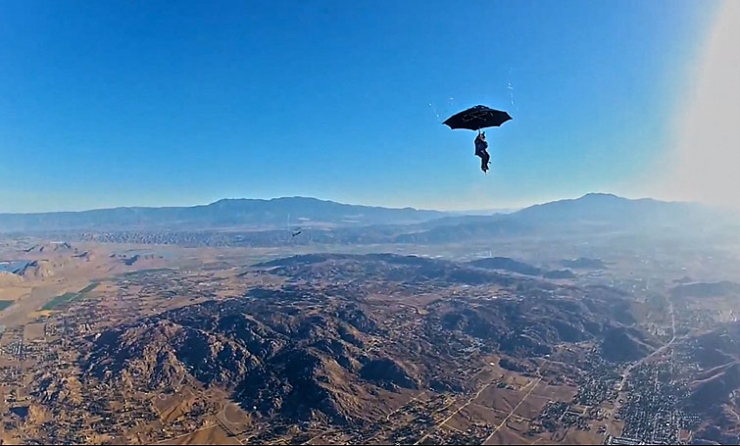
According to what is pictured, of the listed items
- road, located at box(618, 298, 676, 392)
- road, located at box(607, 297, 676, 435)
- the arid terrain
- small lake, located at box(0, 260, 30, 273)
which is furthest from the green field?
road, located at box(618, 298, 676, 392)

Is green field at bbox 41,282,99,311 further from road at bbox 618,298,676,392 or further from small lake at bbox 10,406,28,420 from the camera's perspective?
road at bbox 618,298,676,392

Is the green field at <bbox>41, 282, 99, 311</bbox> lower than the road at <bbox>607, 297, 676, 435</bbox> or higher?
higher

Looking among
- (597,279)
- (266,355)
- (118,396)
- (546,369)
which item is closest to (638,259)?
(597,279)

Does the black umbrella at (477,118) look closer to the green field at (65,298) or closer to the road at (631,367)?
the road at (631,367)

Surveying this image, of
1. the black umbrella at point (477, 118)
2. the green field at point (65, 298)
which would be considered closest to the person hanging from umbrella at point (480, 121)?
the black umbrella at point (477, 118)

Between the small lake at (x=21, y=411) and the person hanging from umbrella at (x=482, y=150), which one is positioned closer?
the person hanging from umbrella at (x=482, y=150)
